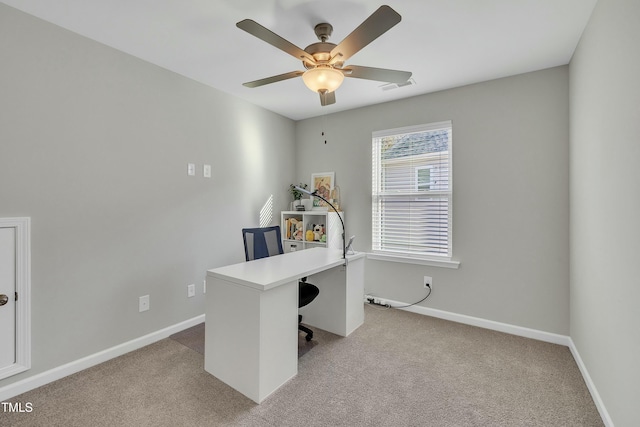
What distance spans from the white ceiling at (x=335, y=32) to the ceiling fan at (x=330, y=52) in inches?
11.9

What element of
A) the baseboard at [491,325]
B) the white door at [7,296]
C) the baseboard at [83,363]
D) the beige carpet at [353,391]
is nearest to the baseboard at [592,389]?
the beige carpet at [353,391]

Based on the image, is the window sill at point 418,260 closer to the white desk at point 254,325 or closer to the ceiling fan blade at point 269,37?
the white desk at point 254,325

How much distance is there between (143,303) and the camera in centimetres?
249

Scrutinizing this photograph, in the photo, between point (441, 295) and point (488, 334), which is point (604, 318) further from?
point (441, 295)

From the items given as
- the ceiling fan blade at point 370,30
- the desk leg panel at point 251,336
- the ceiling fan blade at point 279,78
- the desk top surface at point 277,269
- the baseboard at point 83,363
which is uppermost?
the ceiling fan blade at point 370,30

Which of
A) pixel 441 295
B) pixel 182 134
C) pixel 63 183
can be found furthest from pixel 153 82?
pixel 441 295

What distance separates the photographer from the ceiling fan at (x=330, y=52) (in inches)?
57.9

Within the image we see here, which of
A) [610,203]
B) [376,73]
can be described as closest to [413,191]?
[376,73]

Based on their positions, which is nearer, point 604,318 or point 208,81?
point 604,318

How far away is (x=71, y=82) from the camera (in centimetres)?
207

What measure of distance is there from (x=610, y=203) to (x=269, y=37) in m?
2.07

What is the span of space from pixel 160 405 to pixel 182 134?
2.23 m

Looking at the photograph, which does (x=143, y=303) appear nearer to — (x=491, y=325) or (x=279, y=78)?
(x=279, y=78)

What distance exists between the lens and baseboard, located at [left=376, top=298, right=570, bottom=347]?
2.54 metres
